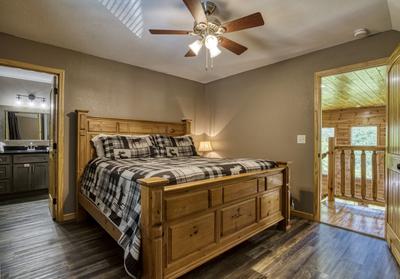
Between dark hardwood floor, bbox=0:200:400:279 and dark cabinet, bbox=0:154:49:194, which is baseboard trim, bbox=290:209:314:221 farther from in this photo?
dark cabinet, bbox=0:154:49:194

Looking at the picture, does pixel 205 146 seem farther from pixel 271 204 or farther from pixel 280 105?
pixel 271 204

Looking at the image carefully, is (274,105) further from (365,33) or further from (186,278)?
(186,278)

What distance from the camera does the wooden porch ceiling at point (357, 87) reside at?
146 inches

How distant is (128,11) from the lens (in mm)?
2135

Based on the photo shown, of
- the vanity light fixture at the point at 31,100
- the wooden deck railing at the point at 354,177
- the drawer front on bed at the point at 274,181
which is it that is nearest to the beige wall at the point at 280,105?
the drawer front on bed at the point at 274,181

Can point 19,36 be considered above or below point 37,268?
above

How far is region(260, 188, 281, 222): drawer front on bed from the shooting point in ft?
7.71

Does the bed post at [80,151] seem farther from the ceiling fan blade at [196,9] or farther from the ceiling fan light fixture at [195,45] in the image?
the ceiling fan blade at [196,9]

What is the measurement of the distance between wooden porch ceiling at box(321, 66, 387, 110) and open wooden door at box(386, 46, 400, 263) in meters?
1.07

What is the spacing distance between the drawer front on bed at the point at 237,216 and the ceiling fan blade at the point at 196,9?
1.72 meters

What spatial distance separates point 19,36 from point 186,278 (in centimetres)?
336

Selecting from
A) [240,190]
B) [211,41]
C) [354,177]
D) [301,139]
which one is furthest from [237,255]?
[354,177]

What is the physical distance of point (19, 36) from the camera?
266cm

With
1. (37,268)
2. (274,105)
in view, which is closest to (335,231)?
(274,105)
